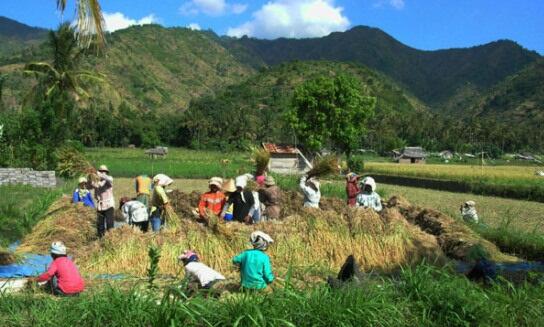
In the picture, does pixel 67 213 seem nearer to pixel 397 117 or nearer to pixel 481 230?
pixel 481 230

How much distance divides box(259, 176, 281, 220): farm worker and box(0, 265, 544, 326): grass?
15.9 feet

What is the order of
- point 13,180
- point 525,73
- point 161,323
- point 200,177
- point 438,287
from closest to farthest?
point 161,323 < point 438,287 < point 13,180 < point 200,177 < point 525,73

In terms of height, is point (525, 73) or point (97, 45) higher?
point (525, 73)

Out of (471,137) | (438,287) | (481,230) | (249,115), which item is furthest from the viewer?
(471,137)

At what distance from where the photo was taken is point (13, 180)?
2295 cm

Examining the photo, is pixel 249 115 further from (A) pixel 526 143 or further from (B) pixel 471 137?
(A) pixel 526 143

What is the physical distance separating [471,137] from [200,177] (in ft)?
266

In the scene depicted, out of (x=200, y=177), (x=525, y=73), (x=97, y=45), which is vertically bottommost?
(x=200, y=177)

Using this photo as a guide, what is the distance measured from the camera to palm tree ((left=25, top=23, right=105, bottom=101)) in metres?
32.5

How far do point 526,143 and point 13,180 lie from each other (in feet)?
A: 317

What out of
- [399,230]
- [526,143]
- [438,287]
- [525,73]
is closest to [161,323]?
[438,287]

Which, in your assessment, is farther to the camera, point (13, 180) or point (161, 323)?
point (13, 180)

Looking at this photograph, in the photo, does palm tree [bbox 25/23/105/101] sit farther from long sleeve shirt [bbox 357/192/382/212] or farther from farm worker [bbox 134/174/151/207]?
long sleeve shirt [bbox 357/192/382/212]

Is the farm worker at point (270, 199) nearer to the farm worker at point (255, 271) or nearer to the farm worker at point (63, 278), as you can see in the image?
the farm worker at point (255, 271)
